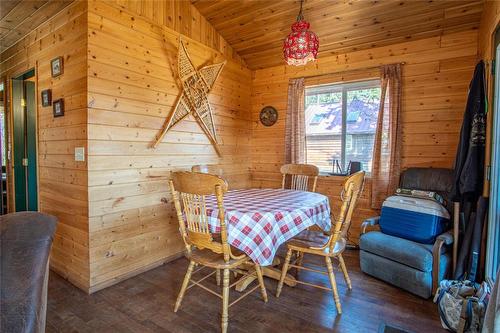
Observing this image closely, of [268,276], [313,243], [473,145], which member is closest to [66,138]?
[268,276]

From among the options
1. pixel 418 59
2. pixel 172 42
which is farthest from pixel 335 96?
pixel 172 42

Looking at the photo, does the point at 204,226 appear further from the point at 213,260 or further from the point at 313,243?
the point at 313,243

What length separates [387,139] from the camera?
3.15 m

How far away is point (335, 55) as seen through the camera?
139 inches

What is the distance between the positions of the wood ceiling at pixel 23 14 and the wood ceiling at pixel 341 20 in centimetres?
140

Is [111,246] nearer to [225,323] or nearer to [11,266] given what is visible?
[225,323]

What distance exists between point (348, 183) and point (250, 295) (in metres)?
1.19

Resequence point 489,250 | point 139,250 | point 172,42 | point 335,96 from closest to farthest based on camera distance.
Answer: point 489,250 < point 139,250 < point 172,42 < point 335,96

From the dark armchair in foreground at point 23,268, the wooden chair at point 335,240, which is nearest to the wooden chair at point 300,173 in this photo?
the wooden chair at point 335,240

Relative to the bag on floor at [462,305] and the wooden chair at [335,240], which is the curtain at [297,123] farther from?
the bag on floor at [462,305]

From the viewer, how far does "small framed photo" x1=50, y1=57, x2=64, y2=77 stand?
8.24 feet

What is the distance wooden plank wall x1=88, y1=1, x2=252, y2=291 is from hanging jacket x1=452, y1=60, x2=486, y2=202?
255 centimetres

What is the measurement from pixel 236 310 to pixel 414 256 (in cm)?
144

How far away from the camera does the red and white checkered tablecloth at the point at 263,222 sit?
1795 millimetres
